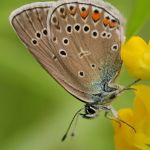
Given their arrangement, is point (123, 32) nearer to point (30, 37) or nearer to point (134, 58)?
point (134, 58)

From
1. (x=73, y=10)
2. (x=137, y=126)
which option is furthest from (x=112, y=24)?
(x=137, y=126)

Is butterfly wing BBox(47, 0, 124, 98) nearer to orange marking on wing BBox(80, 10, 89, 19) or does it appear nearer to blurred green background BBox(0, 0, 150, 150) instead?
orange marking on wing BBox(80, 10, 89, 19)

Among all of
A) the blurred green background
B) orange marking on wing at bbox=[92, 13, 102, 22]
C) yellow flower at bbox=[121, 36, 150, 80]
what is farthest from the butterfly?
the blurred green background

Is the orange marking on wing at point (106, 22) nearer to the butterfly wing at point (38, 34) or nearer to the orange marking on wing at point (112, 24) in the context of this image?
the orange marking on wing at point (112, 24)

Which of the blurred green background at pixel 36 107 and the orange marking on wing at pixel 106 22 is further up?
the orange marking on wing at pixel 106 22

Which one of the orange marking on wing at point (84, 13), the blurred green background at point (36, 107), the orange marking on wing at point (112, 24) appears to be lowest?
the blurred green background at point (36, 107)

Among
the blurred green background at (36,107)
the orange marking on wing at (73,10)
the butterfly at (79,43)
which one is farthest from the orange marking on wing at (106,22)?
the blurred green background at (36,107)

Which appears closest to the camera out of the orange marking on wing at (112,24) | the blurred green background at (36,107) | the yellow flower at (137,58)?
the yellow flower at (137,58)

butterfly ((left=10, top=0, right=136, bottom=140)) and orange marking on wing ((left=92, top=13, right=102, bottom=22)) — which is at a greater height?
orange marking on wing ((left=92, top=13, right=102, bottom=22))
